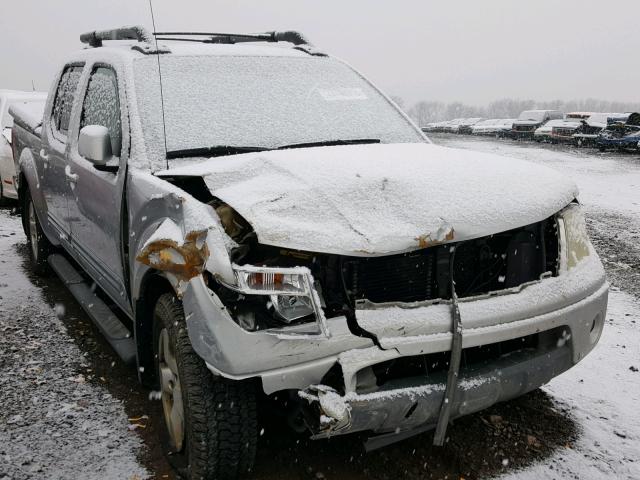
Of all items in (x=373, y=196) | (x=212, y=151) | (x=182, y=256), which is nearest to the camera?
(x=182, y=256)

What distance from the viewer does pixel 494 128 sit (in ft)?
121

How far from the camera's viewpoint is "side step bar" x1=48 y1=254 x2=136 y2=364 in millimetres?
3141

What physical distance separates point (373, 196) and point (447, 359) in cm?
68

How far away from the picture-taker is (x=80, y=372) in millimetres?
3596

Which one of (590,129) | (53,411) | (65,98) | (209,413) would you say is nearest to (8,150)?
(65,98)

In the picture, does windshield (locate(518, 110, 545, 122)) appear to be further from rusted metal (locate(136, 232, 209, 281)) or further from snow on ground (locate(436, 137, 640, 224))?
rusted metal (locate(136, 232, 209, 281))

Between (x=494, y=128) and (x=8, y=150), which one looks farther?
(x=494, y=128)

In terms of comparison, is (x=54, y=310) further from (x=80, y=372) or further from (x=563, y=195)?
(x=563, y=195)

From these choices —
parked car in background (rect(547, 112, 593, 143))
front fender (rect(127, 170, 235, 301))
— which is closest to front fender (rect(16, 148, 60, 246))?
front fender (rect(127, 170, 235, 301))

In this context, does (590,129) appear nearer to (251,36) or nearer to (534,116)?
(534,116)

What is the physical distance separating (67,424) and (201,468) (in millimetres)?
1086

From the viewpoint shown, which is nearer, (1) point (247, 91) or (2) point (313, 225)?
(2) point (313, 225)

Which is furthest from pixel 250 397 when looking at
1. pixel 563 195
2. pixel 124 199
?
pixel 563 195

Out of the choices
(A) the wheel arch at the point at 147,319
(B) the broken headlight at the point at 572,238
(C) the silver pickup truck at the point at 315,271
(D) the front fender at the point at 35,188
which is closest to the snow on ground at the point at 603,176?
(B) the broken headlight at the point at 572,238
